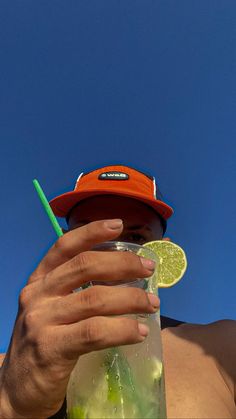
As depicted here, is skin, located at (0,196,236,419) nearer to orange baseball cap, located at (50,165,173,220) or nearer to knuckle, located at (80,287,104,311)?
knuckle, located at (80,287,104,311)

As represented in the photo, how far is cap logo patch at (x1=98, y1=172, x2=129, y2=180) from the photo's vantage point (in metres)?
2.80

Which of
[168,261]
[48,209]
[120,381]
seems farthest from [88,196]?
[120,381]

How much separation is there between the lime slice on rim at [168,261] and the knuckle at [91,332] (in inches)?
25.2

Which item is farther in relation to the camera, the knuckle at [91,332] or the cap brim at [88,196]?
the cap brim at [88,196]

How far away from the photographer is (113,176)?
9.27ft

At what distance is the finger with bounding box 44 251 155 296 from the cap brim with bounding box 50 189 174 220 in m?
1.51

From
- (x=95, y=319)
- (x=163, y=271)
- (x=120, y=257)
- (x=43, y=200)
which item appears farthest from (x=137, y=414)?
(x=43, y=200)

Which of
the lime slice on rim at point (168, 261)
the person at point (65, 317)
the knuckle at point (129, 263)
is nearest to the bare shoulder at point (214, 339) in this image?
the lime slice on rim at point (168, 261)

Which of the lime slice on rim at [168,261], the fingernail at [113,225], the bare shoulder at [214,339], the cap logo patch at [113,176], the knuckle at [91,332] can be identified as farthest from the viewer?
the cap logo patch at [113,176]

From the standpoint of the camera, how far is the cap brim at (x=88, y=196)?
258cm

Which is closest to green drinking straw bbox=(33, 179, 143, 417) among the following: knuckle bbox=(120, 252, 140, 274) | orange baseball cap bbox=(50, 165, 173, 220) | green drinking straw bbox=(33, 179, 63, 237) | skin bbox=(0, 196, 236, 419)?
skin bbox=(0, 196, 236, 419)

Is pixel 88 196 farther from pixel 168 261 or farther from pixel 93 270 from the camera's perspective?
pixel 93 270

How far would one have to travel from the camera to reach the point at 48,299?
107cm

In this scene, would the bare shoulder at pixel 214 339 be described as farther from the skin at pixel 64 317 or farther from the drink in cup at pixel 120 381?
the skin at pixel 64 317
